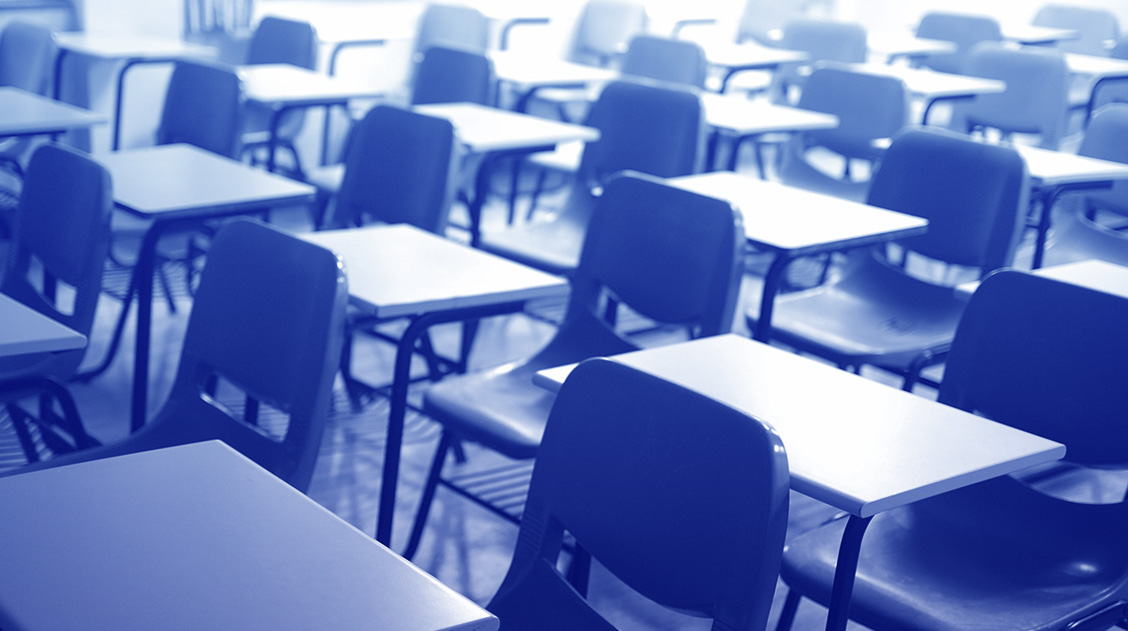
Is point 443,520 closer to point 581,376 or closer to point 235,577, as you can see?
point 581,376

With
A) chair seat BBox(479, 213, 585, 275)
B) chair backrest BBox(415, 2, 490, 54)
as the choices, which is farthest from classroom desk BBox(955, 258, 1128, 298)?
chair backrest BBox(415, 2, 490, 54)

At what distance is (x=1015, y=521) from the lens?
204 centimetres

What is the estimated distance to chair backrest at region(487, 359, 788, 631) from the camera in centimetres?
139

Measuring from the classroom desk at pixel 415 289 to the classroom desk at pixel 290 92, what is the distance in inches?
70.5

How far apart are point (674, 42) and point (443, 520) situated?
2.94 m

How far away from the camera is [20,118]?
3643 millimetres

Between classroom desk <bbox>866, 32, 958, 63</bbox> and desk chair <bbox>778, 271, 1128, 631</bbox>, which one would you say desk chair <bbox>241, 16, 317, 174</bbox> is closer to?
classroom desk <bbox>866, 32, 958, 63</bbox>

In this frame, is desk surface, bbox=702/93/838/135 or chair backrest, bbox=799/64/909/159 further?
chair backrest, bbox=799/64/909/159

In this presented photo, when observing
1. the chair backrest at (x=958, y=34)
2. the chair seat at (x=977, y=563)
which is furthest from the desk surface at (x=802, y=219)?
the chair backrest at (x=958, y=34)

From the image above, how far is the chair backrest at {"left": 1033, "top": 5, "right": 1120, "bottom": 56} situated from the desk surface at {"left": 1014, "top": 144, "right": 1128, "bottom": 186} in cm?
356

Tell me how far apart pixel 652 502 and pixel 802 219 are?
1645mm

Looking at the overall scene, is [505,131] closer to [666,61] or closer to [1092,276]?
[666,61]

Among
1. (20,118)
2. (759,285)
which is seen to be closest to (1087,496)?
(759,285)

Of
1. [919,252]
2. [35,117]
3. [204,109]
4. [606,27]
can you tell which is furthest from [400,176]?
[606,27]
